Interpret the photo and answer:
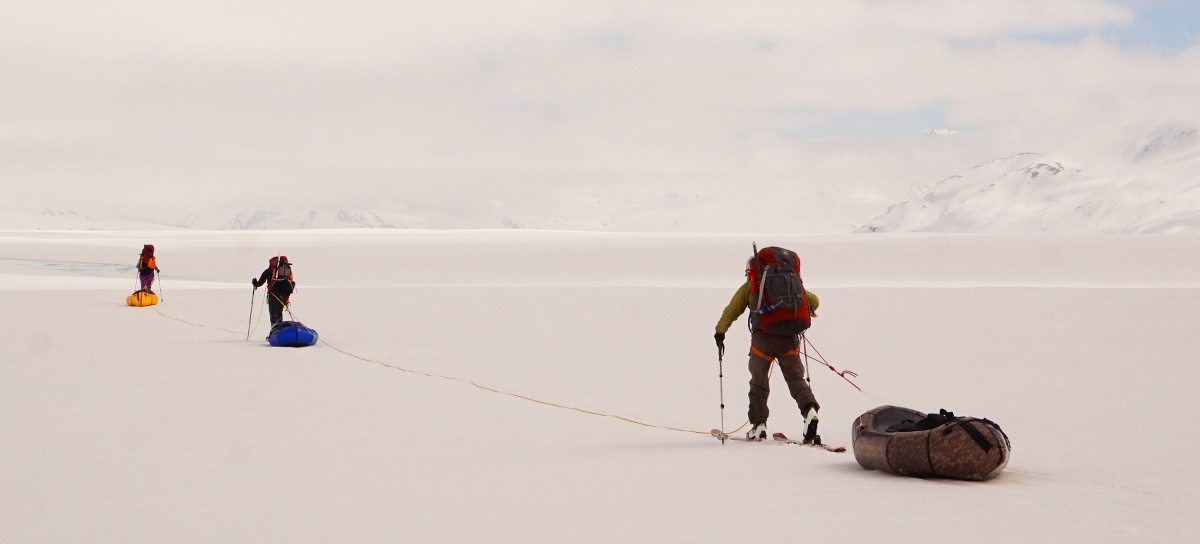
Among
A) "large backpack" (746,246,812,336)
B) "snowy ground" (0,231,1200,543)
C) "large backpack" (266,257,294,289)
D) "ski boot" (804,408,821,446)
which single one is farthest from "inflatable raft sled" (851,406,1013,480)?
"large backpack" (266,257,294,289)

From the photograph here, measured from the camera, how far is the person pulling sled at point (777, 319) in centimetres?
909

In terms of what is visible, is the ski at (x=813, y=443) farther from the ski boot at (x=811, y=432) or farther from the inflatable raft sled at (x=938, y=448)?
the inflatable raft sled at (x=938, y=448)

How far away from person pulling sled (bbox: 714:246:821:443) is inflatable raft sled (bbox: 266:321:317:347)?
1015 cm

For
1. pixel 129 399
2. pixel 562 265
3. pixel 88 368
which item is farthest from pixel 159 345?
pixel 562 265

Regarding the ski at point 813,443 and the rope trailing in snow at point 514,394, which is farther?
the rope trailing in snow at point 514,394

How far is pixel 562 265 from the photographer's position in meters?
50.4

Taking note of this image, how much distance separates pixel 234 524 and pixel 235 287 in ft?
107

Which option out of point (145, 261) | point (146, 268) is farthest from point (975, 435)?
point (145, 261)

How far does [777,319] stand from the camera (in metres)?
9.16

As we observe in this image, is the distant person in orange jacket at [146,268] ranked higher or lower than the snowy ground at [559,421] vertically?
higher

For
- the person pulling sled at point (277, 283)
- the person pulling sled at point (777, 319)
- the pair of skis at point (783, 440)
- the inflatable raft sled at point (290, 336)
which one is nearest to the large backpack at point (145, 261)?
the person pulling sled at point (277, 283)

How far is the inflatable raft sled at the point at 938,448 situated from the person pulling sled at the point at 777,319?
1.36 metres

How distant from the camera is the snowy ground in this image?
6.16 metres

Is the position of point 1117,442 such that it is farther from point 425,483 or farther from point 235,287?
point 235,287
